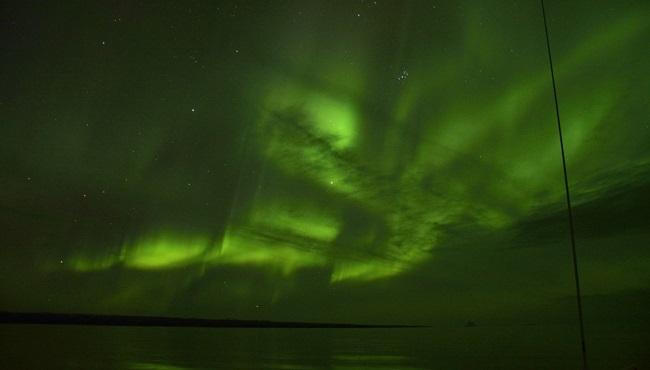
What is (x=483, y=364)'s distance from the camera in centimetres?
1609

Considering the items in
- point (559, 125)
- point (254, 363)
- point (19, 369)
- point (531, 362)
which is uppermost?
point (559, 125)

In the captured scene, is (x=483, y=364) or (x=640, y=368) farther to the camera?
(x=483, y=364)

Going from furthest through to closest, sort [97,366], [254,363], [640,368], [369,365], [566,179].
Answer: [254,363]
[369,365]
[97,366]
[640,368]
[566,179]

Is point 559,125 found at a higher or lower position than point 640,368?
higher

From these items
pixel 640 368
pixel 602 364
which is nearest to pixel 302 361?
pixel 602 364

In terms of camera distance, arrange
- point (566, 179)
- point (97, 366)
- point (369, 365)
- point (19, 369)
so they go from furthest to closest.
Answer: point (369, 365)
point (97, 366)
point (19, 369)
point (566, 179)

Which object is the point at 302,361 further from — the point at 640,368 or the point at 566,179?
the point at 566,179

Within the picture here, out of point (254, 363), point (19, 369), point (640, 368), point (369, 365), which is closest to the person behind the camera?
point (640, 368)

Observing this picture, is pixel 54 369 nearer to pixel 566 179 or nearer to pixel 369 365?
pixel 369 365

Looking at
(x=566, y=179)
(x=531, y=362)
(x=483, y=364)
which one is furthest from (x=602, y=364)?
(x=566, y=179)

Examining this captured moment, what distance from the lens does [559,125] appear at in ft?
20.2

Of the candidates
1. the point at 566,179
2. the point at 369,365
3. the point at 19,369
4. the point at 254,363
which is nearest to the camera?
the point at 566,179

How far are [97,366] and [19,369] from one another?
1.96 m

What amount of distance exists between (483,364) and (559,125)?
39.2 ft
